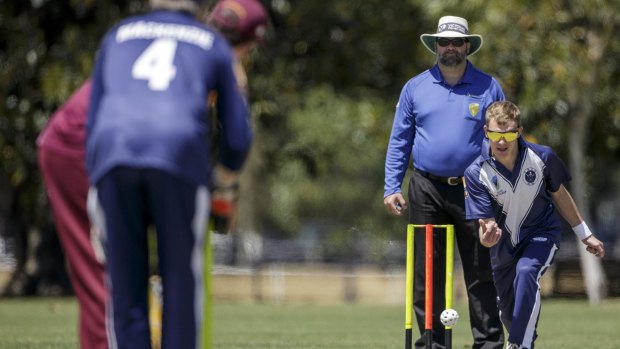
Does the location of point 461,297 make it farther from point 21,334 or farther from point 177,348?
point 177,348

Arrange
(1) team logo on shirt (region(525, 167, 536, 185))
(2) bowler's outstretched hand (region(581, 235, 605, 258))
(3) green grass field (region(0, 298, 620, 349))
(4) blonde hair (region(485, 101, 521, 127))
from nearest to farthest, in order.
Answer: (4) blonde hair (region(485, 101, 521, 127)), (1) team logo on shirt (region(525, 167, 536, 185)), (2) bowler's outstretched hand (region(581, 235, 605, 258)), (3) green grass field (region(0, 298, 620, 349))

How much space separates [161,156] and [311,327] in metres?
11.8

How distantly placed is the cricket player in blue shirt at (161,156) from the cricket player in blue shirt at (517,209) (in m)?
3.71

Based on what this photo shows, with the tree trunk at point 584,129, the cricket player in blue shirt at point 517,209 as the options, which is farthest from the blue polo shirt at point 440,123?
the tree trunk at point 584,129

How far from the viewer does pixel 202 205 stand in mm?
6051

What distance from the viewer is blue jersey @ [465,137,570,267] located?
969cm

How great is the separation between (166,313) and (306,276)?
26.4m

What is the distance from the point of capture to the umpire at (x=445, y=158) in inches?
407

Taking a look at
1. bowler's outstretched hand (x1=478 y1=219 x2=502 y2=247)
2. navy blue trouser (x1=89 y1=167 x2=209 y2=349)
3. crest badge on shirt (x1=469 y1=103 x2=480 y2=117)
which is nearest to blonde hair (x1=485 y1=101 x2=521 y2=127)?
bowler's outstretched hand (x1=478 y1=219 x2=502 y2=247)

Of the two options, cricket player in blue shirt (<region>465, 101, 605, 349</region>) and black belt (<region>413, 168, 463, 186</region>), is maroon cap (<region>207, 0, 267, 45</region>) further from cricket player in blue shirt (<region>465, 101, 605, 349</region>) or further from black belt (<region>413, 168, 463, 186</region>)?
black belt (<region>413, 168, 463, 186</region>)

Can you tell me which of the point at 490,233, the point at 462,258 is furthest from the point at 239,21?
the point at 462,258

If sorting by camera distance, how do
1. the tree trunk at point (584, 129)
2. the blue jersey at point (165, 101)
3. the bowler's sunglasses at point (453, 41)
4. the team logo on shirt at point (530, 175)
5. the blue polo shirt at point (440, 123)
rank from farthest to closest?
the tree trunk at point (584, 129) < the bowler's sunglasses at point (453, 41) < the blue polo shirt at point (440, 123) < the team logo on shirt at point (530, 175) < the blue jersey at point (165, 101)

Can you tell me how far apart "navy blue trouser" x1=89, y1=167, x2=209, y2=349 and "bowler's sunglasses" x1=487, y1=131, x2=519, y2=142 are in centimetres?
382

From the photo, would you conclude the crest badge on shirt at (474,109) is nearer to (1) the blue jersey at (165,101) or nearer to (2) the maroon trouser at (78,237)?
(2) the maroon trouser at (78,237)
